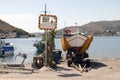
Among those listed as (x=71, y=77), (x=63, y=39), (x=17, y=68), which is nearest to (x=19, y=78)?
(x=71, y=77)

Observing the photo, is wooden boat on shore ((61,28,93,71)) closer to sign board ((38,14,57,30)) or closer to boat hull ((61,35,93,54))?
boat hull ((61,35,93,54))

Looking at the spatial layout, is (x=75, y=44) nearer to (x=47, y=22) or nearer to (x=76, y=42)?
(x=76, y=42)

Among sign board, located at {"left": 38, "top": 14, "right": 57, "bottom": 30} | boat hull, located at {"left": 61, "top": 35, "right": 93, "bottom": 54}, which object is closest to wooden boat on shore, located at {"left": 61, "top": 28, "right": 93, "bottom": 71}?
boat hull, located at {"left": 61, "top": 35, "right": 93, "bottom": 54}

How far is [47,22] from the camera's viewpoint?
2645 cm

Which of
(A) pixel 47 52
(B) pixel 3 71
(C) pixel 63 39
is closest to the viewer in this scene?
(B) pixel 3 71

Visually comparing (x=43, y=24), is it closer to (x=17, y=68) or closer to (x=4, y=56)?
(x=17, y=68)

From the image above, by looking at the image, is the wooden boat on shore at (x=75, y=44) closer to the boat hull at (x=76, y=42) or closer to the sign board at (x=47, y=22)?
the boat hull at (x=76, y=42)

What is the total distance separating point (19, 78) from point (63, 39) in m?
13.5

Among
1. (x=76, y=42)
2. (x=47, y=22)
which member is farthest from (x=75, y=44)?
(x=47, y=22)

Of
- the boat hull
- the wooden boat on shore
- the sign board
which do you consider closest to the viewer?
the sign board

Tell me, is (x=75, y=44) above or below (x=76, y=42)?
below

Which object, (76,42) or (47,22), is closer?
(47,22)

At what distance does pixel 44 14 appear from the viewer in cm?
2680

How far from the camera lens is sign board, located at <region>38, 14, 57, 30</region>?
26367mm
